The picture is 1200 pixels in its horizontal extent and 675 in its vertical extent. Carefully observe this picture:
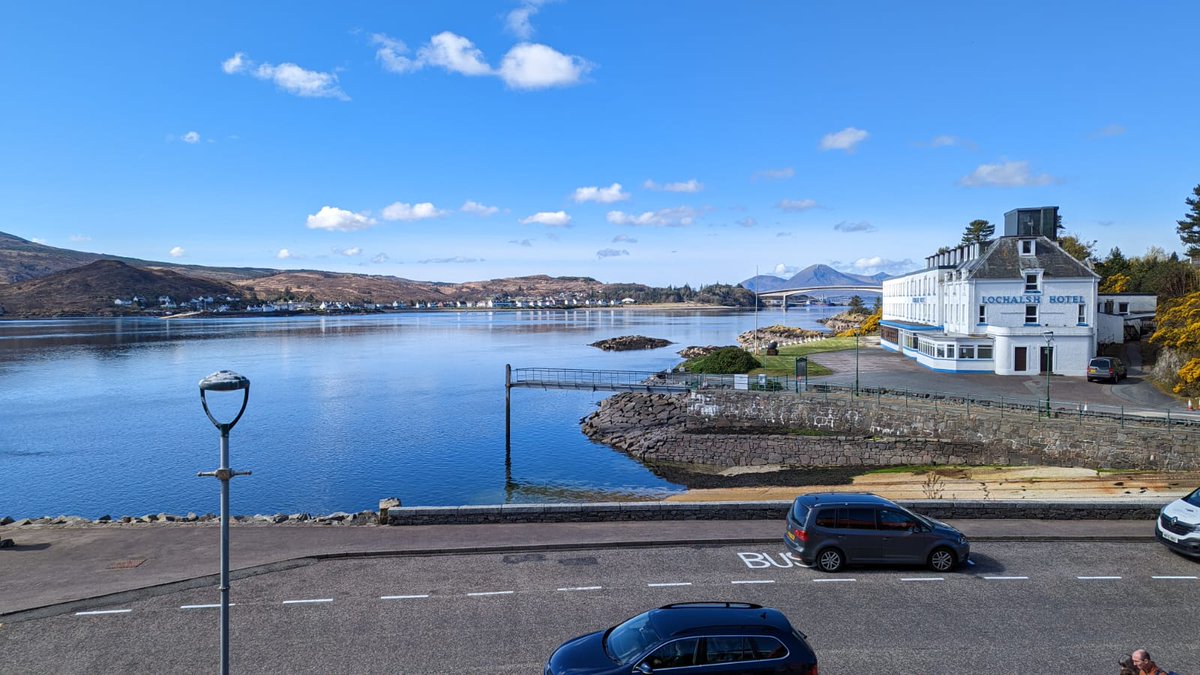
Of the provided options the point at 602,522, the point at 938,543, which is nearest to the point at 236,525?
A: the point at 602,522

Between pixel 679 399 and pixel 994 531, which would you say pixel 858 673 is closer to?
pixel 994 531

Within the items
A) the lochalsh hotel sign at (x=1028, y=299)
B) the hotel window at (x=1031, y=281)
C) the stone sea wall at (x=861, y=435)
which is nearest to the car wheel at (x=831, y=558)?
the stone sea wall at (x=861, y=435)

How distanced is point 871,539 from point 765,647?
6828mm

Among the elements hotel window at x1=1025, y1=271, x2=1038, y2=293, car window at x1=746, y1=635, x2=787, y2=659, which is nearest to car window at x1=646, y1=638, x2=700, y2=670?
car window at x1=746, y1=635, x2=787, y2=659

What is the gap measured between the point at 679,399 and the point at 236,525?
34429 mm

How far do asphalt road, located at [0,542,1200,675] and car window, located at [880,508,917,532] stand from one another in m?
0.98

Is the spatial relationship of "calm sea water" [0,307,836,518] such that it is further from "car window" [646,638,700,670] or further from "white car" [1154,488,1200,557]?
"white car" [1154,488,1200,557]

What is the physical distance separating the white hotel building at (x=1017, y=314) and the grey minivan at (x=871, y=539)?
3445 cm

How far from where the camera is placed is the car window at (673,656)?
832cm

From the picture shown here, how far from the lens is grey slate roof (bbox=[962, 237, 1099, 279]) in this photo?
48.2 meters

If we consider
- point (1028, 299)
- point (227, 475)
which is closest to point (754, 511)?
point (227, 475)

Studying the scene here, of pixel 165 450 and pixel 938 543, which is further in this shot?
pixel 165 450

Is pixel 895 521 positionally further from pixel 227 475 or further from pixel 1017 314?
pixel 1017 314

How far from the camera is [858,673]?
10258 millimetres
